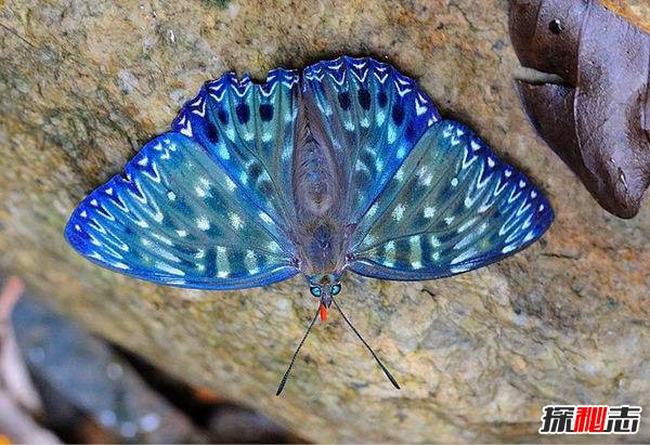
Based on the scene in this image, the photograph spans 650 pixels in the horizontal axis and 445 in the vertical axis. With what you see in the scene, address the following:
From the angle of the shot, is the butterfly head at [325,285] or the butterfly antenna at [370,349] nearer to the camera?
the butterfly head at [325,285]

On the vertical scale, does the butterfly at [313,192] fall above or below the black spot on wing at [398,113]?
below

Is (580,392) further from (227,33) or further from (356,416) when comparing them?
(227,33)

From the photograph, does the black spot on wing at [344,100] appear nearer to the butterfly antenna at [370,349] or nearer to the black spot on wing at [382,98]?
the black spot on wing at [382,98]

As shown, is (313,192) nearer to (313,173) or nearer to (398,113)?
(313,173)

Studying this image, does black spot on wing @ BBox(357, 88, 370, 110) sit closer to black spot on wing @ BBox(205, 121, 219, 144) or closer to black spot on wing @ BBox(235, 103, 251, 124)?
black spot on wing @ BBox(235, 103, 251, 124)

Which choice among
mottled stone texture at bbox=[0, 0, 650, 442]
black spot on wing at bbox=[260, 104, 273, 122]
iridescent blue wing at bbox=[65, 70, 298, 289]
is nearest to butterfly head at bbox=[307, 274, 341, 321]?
iridescent blue wing at bbox=[65, 70, 298, 289]

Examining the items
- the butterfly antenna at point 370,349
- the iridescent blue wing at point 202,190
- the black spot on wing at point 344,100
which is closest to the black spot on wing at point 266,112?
the iridescent blue wing at point 202,190
